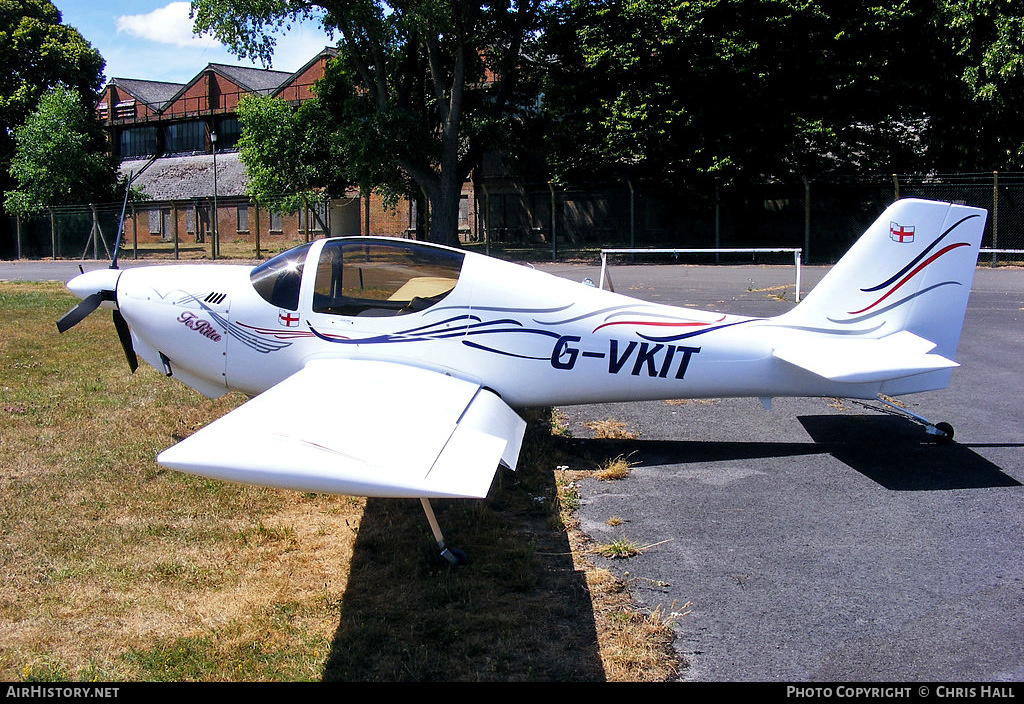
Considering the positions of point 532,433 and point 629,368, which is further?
point 532,433

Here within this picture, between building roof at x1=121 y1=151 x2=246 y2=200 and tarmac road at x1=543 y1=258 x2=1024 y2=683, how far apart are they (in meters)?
49.6

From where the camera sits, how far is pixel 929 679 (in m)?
3.98

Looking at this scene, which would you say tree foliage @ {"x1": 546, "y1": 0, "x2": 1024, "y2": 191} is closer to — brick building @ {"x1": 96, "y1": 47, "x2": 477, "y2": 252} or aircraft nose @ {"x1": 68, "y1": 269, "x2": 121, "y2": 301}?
brick building @ {"x1": 96, "y1": 47, "x2": 477, "y2": 252}

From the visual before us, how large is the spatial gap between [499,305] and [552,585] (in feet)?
8.72

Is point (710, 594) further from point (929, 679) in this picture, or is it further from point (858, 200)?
point (858, 200)

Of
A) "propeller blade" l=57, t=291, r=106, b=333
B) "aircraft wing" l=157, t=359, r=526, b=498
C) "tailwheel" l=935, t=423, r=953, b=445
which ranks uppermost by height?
"propeller blade" l=57, t=291, r=106, b=333

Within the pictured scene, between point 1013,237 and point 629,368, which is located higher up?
point 1013,237

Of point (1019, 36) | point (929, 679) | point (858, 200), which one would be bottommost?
point (929, 679)

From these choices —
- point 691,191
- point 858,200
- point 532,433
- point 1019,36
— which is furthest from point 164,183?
point 532,433

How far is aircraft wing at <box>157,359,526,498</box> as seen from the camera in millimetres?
4145

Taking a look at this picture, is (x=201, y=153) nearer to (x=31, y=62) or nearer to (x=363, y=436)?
(x=31, y=62)

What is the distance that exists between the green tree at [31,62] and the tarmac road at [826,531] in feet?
147

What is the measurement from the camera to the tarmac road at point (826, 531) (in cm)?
428

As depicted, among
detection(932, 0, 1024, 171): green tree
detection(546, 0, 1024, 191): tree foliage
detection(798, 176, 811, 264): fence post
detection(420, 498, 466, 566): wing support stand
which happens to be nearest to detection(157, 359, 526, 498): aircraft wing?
detection(420, 498, 466, 566): wing support stand
